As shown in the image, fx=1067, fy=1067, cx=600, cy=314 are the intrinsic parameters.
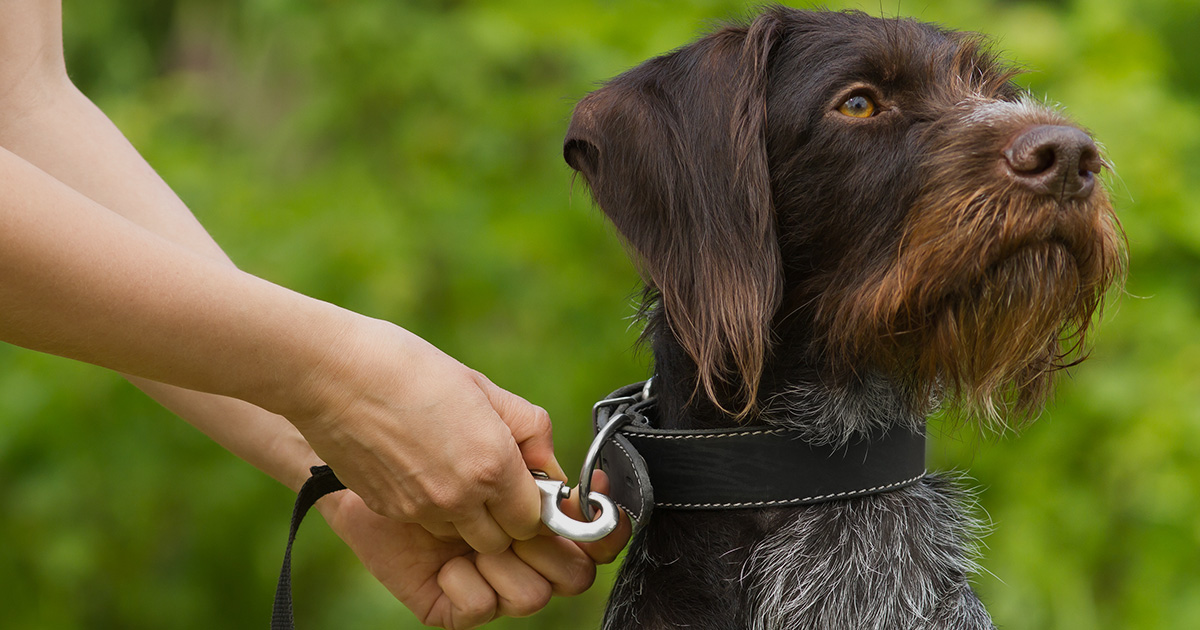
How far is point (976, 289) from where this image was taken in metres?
1.90

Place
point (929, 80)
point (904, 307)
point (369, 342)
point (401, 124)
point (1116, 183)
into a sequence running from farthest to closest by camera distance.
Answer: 1. point (401, 124)
2. point (1116, 183)
3. point (929, 80)
4. point (904, 307)
5. point (369, 342)

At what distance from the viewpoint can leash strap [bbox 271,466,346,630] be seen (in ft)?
6.61

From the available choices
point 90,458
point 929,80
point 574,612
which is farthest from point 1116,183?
point 90,458

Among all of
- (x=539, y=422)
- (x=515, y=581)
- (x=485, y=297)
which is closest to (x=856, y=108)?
(x=539, y=422)

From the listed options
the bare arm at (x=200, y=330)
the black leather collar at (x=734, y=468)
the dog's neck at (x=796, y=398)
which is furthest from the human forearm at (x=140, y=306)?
the dog's neck at (x=796, y=398)

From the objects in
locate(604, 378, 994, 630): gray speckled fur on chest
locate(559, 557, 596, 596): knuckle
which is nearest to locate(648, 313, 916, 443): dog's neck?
locate(604, 378, 994, 630): gray speckled fur on chest

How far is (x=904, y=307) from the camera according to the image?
190 cm

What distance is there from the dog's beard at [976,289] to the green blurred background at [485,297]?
143 cm

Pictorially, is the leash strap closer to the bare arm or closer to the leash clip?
the bare arm

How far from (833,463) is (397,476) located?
0.78 m

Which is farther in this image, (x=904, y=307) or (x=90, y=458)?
(x=90, y=458)

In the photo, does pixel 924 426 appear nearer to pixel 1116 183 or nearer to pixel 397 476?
pixel 397 476

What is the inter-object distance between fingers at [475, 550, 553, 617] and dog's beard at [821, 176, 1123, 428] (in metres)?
0.75

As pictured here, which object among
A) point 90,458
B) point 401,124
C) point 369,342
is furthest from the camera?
point 401,124
